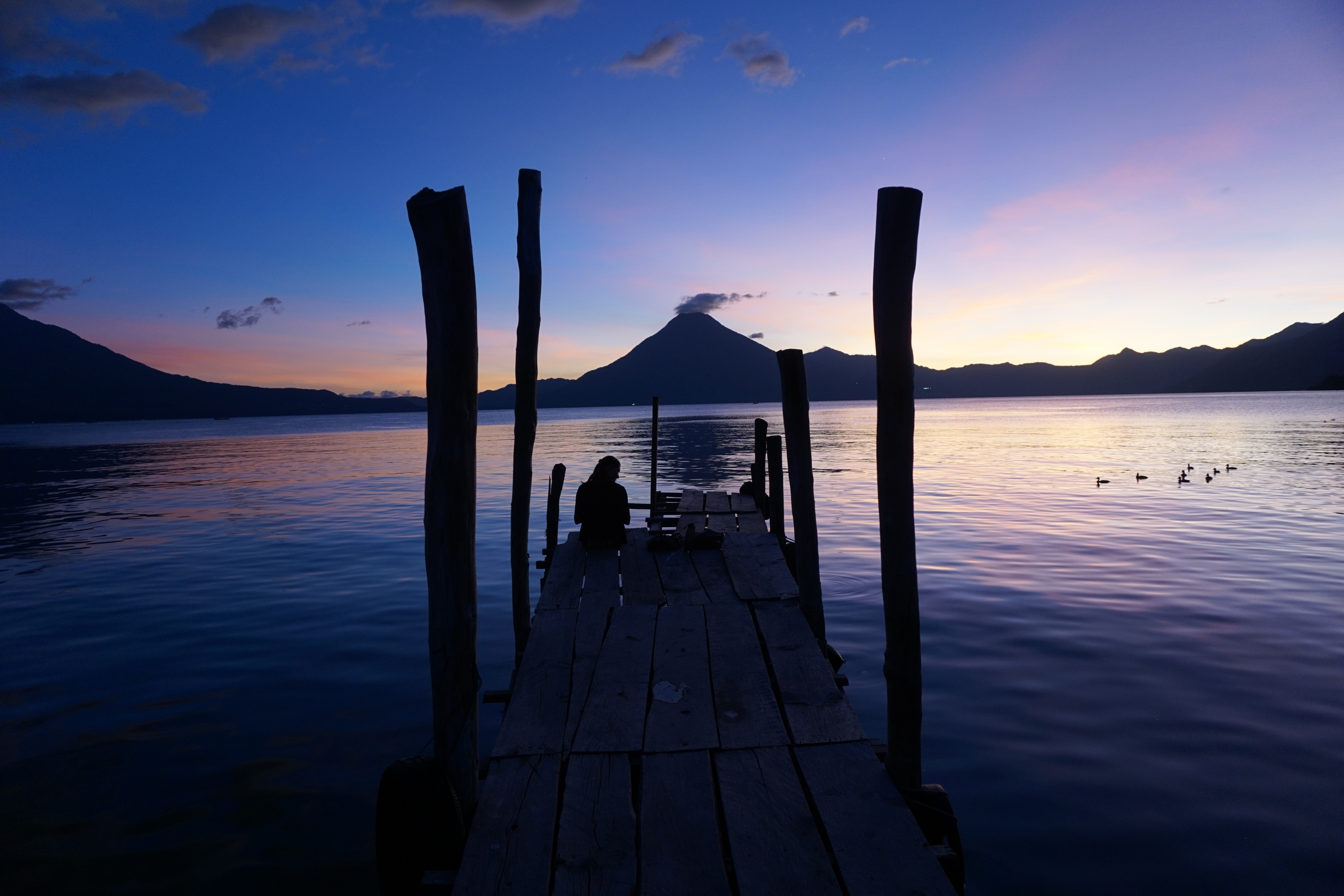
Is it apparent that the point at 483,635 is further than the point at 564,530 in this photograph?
No

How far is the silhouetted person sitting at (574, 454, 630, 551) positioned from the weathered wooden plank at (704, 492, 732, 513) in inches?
157

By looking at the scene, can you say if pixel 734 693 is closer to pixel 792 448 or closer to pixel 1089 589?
pixel 792 448

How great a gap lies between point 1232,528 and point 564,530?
60.6 ft

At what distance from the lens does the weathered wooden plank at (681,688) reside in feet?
16.2

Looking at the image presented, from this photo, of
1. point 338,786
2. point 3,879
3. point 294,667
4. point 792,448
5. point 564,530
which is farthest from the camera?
point 564,530

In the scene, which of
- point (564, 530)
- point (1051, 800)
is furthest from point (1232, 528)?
point (564, 530)

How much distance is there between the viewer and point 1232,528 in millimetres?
17625

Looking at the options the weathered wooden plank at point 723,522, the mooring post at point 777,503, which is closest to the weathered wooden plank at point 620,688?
the mooring post at point 777,503

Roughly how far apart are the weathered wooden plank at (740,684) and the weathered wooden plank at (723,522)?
178 inches

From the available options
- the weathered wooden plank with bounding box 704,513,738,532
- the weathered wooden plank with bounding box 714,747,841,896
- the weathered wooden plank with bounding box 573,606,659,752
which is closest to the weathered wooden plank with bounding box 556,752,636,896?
the weathered wooden plank with bounding box 573,606,659,752

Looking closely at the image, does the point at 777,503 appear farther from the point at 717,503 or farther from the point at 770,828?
the point at 770,828

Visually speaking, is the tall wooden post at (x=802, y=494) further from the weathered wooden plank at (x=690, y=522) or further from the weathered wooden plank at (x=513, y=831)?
the weathered wooden plank at (x=690, y=522)

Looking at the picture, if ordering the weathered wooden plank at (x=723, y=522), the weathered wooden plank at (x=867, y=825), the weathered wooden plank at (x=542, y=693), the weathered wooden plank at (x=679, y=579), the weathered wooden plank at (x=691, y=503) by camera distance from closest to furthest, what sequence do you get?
the weathered wooden plank at (x=867, y=825) < the weathered wooden plank at (x=542, y=693) < the weathered wooden plank at (x=679, y=579) < the weathered wooden plank at (x=723, y=522) < the weathered wooden plank at (x=691, y=503)

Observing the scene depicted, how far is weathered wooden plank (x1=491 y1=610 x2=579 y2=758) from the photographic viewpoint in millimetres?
4914
